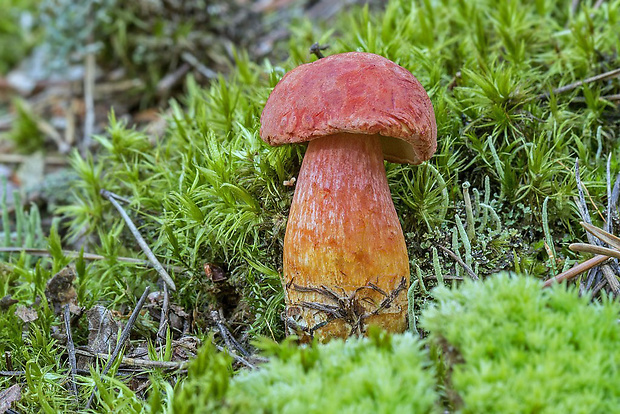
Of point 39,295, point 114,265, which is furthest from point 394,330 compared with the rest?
point 39,295

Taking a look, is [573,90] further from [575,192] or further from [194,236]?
[194,236]

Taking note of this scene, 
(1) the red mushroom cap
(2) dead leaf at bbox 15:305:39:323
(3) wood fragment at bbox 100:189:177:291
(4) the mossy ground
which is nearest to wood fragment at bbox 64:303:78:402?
(4) the mossy ground

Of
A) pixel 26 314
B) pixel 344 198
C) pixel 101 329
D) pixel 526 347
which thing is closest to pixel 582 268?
pixel 526 347

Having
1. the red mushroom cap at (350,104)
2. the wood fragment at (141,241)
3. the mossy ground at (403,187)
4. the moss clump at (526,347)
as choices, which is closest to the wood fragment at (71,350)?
the mossy ground at (403,187)

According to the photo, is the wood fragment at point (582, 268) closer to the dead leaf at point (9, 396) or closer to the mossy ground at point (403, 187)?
the mossy ground at point (403, 187)

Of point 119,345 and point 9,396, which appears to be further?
point 119,345

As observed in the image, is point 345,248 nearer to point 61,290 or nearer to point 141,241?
point 141,241

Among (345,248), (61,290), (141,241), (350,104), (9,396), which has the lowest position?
(9,396)
